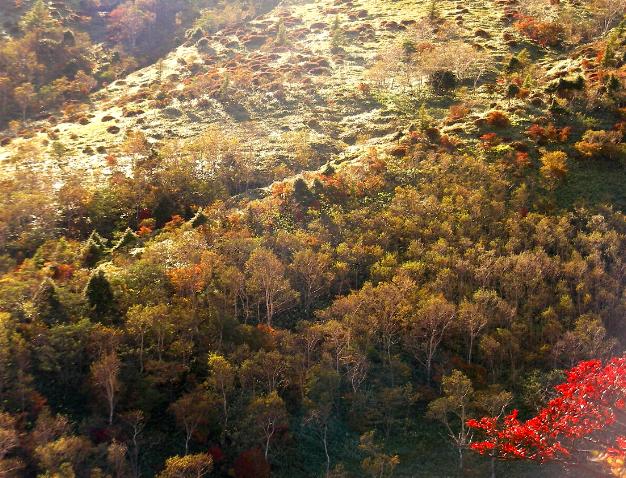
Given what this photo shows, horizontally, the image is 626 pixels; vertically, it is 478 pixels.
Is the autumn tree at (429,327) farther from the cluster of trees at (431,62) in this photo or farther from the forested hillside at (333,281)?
the cluster of trees at (431,62)

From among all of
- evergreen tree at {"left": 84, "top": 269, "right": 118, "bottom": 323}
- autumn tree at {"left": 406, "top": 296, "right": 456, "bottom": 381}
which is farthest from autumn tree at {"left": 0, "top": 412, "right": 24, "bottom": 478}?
autumn tree at {"left": 406, "top": 296, "right": 456, "bottom": 381}

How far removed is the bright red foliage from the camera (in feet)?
106

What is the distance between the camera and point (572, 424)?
33.0 metres

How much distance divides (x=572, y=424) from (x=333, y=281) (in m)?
23.9

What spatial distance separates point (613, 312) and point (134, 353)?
41.6 metres

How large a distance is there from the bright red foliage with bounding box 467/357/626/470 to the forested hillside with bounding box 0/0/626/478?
251 millimetres

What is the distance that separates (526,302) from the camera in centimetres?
4469

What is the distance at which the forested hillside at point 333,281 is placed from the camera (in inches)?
1379

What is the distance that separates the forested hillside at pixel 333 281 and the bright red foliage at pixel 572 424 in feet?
0.82

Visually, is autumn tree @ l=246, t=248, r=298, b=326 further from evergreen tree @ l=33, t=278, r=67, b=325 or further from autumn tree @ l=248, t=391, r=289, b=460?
evergreen tree @ l=33, t=278, r=67, b=325

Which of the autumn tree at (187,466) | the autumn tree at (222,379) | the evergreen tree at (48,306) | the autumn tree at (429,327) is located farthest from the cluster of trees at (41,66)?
the autumn tree at (429,327)

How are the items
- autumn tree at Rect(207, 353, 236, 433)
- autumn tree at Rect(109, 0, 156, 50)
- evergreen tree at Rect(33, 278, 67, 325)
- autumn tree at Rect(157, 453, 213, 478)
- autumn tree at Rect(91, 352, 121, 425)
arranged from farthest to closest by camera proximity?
autumn tree at Rect(109, 0, 156, 50), evergreen tree at Rect(33, 278, 67, 325), autumn tree at Rect(207, 353, 236, 433), autumn tree at Rect(91, 352, 121, 425), autumn tree at Rect(157, 453, 213, 478)

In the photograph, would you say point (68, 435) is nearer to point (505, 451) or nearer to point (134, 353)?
point (134, 353)

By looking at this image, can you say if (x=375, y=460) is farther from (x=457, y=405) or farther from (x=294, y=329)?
(x=294, y=329)
